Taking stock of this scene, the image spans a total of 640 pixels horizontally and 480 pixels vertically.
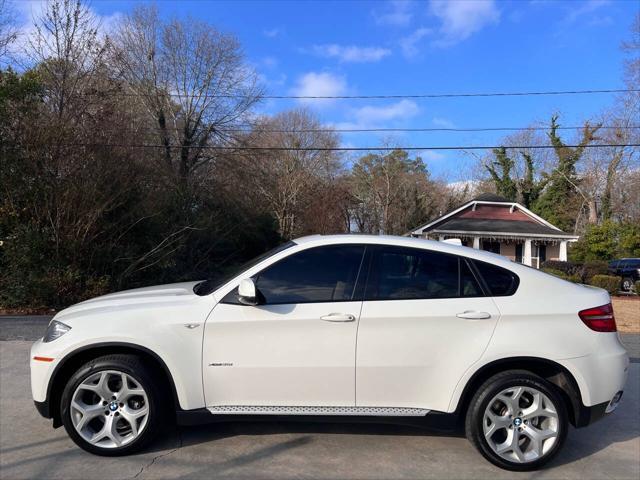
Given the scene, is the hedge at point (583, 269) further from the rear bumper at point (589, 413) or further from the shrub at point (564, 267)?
the rear bumper at point (589, 413)

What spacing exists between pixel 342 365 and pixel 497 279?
1.39 metres

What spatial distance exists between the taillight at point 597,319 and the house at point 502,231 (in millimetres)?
27456

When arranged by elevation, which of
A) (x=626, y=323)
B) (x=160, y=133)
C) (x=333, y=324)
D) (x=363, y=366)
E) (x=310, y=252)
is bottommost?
(x=626, y=323)

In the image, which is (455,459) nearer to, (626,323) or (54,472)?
(54,472)

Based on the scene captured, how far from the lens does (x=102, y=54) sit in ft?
51.6

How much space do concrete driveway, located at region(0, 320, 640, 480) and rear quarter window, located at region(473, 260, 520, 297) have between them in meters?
1.32

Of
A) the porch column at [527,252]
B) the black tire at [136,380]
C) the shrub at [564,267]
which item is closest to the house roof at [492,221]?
the porch column at [527,252]

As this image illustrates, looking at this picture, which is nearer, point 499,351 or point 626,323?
point 499,351

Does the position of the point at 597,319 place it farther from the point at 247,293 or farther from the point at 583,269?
the point at 583,269

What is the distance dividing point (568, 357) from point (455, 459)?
1.16m

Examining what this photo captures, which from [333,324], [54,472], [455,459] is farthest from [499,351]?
[54,472]

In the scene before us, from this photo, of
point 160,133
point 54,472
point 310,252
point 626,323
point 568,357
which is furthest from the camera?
point 160,133

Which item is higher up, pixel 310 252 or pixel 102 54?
pixel 102 54

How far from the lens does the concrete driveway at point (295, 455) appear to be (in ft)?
11.5
